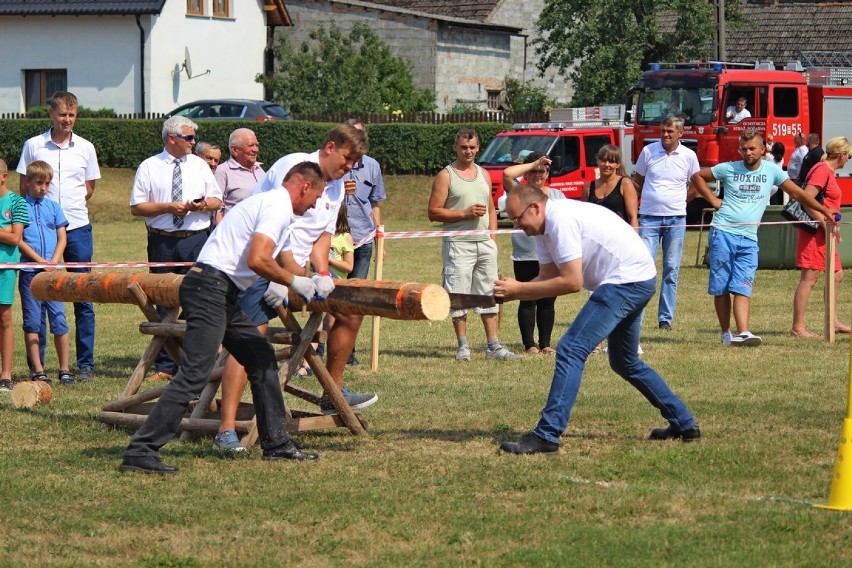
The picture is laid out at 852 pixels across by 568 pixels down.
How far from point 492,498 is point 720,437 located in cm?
207

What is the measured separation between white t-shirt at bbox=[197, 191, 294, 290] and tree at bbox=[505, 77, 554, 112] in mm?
35662

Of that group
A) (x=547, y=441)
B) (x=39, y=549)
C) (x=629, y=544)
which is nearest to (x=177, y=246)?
(x=547, y=441)

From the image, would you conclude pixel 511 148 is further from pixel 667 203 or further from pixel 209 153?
pixel 209 153

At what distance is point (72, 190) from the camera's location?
11039mm

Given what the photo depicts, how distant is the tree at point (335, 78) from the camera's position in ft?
130

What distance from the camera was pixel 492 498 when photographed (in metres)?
6.81

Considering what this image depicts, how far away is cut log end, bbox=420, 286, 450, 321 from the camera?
24.8ft

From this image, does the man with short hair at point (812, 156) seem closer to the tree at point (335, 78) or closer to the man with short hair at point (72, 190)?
the man with short hair at point (72, 190)

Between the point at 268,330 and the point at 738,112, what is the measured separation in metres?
21.4

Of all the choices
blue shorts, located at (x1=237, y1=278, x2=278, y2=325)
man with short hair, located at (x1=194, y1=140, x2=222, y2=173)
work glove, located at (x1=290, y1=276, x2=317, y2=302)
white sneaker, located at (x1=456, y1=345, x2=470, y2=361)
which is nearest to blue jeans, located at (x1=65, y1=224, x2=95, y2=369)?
man with short hair, located at (x1=194, y1=140, x2=222, y2=173)

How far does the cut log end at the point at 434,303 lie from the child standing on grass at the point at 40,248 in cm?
412

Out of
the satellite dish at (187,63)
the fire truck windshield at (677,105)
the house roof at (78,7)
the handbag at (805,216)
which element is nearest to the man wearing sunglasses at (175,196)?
the handbag at (805,216)

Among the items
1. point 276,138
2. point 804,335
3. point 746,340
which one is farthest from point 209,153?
point 276,138

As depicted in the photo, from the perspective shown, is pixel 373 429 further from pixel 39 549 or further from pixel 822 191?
pixel 822 191
